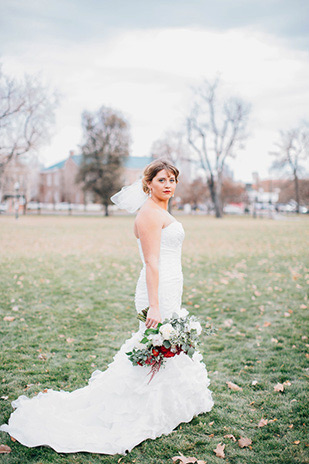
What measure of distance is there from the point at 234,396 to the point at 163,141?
51.9 m

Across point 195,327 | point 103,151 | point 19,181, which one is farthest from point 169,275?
point 19,181

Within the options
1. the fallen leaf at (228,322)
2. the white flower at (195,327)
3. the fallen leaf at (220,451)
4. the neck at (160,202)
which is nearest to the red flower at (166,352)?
the white flower at (195,327)

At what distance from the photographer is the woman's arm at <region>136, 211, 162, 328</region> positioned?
2994mm

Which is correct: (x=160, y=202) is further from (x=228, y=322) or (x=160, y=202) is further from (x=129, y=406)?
(x=228, y=322)

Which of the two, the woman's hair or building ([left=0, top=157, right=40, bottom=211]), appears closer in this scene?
→ the woman's hair

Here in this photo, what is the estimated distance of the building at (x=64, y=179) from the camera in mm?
77938

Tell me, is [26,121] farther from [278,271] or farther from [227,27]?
[278,271]

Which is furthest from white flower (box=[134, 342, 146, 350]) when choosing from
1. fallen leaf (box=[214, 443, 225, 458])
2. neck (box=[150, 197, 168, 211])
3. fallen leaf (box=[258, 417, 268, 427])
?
fallen leaf (box=[258, 417, 268, 427])

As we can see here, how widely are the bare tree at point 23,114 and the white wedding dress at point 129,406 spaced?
1372 inches

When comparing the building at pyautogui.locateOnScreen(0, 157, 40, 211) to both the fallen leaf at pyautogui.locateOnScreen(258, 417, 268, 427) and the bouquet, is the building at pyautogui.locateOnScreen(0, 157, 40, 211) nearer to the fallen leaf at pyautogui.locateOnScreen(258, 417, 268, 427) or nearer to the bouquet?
the bouquet

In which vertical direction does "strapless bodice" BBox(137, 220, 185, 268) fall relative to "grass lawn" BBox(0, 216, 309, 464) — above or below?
above

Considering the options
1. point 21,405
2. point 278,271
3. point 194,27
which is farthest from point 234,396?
point 194,27

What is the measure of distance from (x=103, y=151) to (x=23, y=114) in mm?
16743

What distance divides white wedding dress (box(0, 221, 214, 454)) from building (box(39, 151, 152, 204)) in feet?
243
